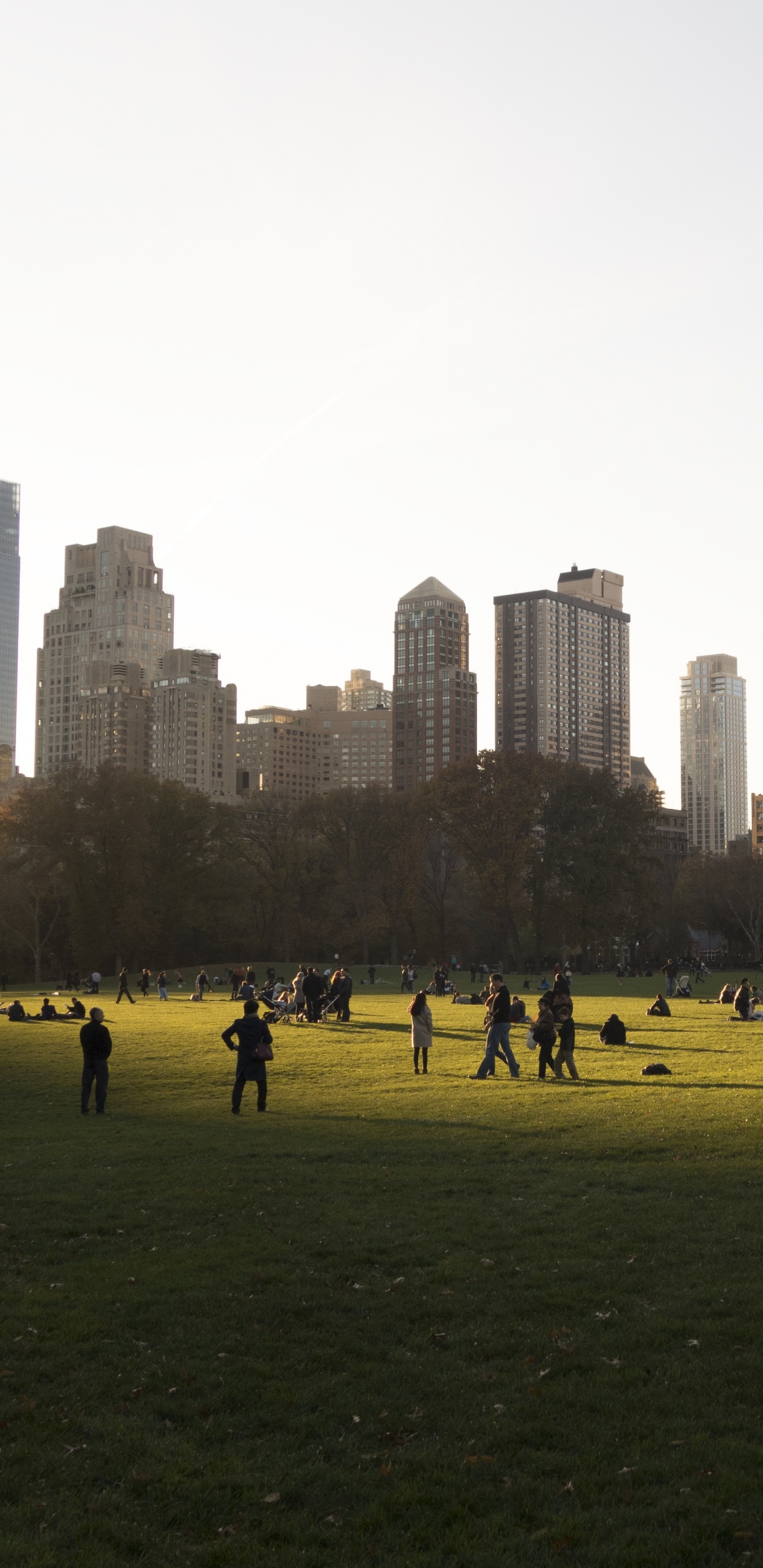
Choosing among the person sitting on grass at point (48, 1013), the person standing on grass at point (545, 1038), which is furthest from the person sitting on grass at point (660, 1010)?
the person sitting on grass at point (48, 1013)

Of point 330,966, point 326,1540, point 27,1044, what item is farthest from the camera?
point 330,966

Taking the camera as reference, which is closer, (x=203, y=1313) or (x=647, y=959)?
(x=203, y=1313)

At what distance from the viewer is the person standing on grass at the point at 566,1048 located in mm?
23266

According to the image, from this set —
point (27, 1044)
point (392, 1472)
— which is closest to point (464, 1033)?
Answer: point (27, 1044)

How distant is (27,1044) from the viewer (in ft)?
109

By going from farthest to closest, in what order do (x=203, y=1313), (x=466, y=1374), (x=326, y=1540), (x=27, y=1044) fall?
(x=27, y=1044), (x=203, y=1313), (x=466, y=1374), (x=326, y=1540)

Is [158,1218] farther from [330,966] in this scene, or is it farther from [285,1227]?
[330,966]

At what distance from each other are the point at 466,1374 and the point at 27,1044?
27084 mm

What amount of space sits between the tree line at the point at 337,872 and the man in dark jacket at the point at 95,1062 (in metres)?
60.9

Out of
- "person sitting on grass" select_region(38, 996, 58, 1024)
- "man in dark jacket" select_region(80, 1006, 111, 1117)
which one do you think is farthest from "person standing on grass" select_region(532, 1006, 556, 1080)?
"person sitting on grass" select_region(38, 996, 58, 1024)

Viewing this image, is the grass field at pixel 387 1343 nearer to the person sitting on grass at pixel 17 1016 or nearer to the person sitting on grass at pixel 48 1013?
the person sitting on grass at pixel 17 1016

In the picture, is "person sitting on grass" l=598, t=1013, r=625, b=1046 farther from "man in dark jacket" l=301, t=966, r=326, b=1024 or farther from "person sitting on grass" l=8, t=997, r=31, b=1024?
"person sitting on grass" l=8, t=997, r=31, b=1024

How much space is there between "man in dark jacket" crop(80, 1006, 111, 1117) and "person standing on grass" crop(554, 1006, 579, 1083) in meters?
8.73

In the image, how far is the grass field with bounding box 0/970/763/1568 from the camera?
21.2 ft
